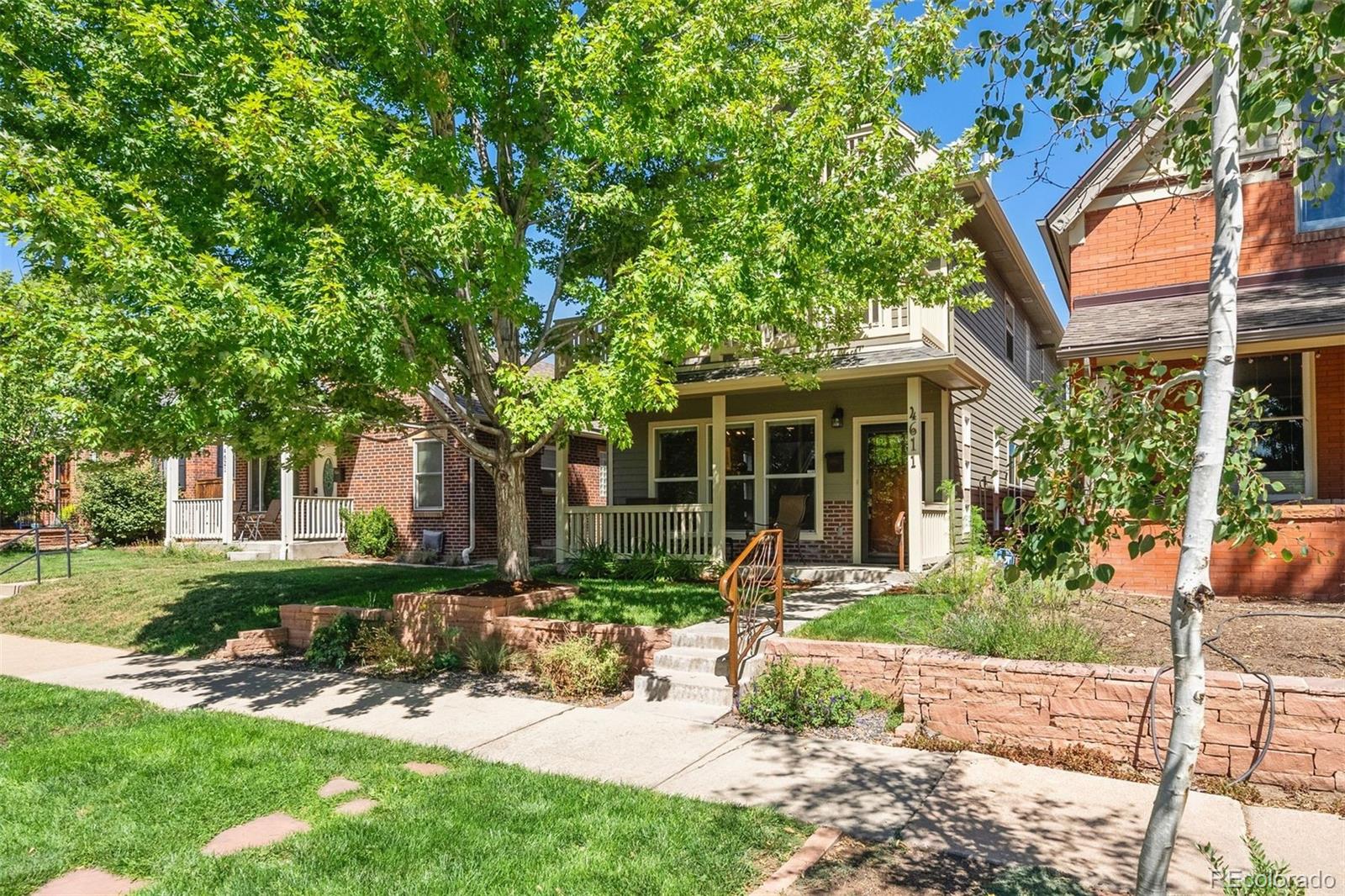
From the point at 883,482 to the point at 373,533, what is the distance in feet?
35.0

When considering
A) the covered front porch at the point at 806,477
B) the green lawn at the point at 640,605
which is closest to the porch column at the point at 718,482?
the covered front porch at the point at 806,477

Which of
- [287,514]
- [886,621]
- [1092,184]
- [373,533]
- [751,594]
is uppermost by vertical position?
[1092,184]

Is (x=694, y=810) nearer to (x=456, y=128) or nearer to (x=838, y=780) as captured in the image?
(x=838, y=780)

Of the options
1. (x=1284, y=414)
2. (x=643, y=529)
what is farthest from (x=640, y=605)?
(x=1284, y=414)

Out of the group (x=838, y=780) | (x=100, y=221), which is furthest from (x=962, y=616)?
(x=100, y=221)

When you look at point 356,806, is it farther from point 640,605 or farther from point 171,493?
point 171,493

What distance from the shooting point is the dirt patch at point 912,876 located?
339 cm

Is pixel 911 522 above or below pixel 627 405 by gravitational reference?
below

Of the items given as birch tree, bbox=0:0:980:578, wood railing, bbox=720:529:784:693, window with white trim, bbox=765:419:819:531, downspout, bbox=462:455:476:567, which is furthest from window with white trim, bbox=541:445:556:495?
wood railing, bbox=720:529:784:693

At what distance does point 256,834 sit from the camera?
157 inches

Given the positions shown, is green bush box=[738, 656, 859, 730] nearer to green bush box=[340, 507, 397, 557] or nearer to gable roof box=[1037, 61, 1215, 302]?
gable roof box=[1037, 61, 1215, 302]

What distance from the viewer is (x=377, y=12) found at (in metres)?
6.52

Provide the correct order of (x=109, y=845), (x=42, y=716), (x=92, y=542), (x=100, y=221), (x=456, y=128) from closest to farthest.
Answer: (x=109, y=845) < (x=100, y=221) < (x=42, y=716) < (x=456, y=128) < (x=92, y=542)

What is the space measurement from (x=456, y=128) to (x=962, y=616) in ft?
21.5
